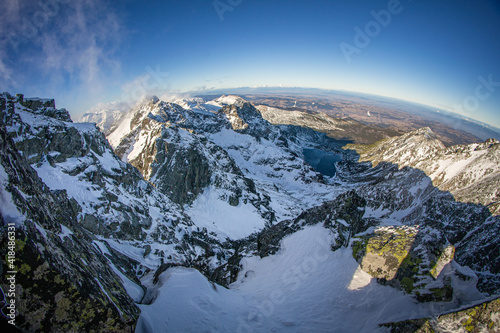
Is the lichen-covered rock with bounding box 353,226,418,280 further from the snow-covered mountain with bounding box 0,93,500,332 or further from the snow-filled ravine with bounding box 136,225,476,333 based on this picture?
the snow-filled ravine with bounding box 136,225,476,333

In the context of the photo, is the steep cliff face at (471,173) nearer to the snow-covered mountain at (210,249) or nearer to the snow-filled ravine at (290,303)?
the snow-covered mountain at (210,249)

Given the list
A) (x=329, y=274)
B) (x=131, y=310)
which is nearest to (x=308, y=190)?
(x=329, y=274)

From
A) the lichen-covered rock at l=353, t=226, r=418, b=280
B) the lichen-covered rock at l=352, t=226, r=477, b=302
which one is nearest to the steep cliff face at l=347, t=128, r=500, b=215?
the lichen-covered rock at l=353, t=226, r=418, b=280

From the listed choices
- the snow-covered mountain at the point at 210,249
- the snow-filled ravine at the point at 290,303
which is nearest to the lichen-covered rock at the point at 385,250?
the snow-covered mountain at the point at 210,249

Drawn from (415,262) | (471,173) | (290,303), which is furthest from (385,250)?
(471,173)

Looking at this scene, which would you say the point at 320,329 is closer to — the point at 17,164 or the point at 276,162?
the point at 17,164

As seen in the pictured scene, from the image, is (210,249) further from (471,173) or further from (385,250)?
(471,173)
